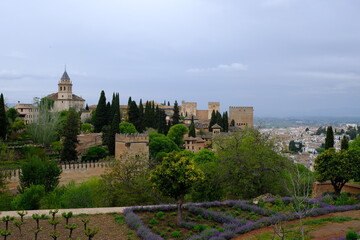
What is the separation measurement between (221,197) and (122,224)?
704 centimetres

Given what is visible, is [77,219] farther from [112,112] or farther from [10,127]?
[112,112]

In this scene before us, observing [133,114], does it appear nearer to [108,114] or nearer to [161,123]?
[161,123]

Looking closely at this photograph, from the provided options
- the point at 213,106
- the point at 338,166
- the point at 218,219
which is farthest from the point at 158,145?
the point at 213,106

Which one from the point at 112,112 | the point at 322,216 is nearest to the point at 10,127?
the point at 112,112

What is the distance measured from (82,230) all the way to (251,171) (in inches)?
346

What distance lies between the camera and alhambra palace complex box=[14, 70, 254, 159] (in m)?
29.0

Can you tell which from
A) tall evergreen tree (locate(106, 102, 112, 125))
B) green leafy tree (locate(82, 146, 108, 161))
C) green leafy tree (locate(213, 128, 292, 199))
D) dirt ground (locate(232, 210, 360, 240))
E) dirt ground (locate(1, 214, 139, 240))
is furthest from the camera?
tall evergreen tree (locate(106, 102, 112, 125))

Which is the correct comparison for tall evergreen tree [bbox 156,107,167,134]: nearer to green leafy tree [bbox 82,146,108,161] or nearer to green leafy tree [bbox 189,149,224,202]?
green leafy tree [bbox 82,146,108,161]

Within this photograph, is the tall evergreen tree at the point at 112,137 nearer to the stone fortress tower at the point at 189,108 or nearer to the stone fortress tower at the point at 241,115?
the stone fortress tower at the point at 241,115

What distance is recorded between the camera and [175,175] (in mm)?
9758

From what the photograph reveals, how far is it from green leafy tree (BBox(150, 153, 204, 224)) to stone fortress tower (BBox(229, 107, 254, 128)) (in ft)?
225

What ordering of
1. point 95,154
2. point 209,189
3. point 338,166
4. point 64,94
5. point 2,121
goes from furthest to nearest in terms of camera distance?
point 64,94, point 2,121, point 95,154, point 209,189, point 338,166

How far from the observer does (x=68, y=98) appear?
2297 inches

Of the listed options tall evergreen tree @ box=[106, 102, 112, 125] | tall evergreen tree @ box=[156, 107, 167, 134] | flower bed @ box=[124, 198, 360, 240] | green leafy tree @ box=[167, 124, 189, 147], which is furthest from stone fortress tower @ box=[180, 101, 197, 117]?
flower bed @ box=[124, 198, 360, 240]
